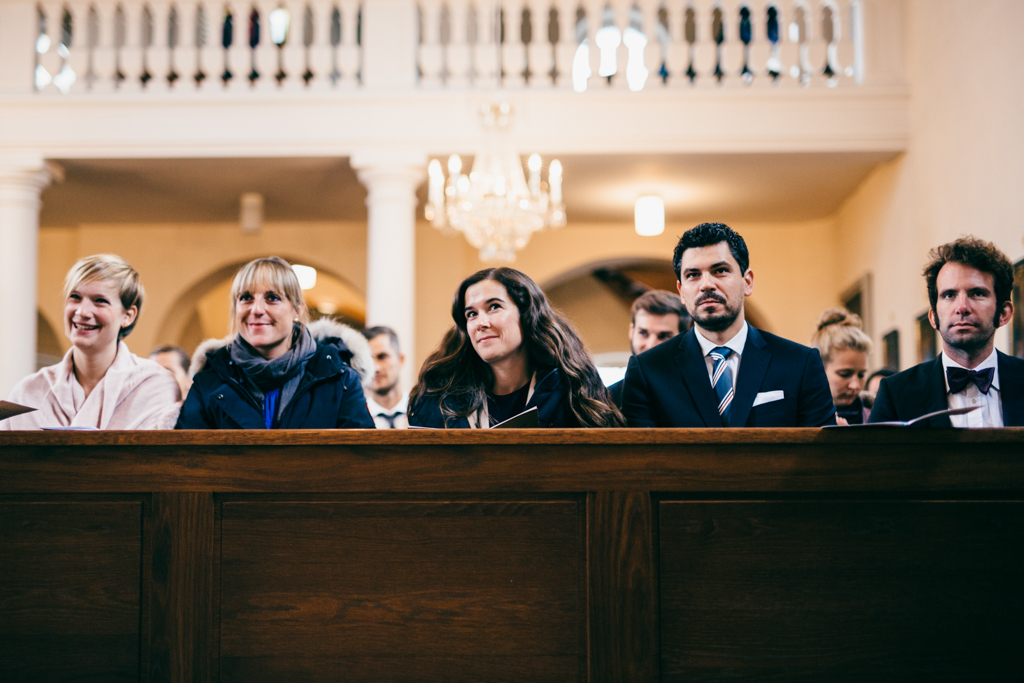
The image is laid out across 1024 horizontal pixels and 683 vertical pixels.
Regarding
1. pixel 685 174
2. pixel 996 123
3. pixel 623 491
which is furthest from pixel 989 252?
pixel 685 174

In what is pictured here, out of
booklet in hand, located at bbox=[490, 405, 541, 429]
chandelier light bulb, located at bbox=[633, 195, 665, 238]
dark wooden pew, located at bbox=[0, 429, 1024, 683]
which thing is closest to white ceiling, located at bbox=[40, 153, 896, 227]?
chandelier light bulb, located at bbox=[633, 195, 665, 238]

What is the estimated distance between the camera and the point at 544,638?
2039 millimetres

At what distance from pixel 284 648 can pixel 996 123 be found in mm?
5332

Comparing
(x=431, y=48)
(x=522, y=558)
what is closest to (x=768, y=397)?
(x=522, y=558)

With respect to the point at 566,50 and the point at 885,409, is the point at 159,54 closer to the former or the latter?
the point at 566,50

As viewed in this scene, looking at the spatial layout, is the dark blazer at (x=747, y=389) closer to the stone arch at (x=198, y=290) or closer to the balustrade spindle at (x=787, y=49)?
the balustrade spindle at (x=787, y=49)

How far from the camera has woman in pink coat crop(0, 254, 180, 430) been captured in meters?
2.85

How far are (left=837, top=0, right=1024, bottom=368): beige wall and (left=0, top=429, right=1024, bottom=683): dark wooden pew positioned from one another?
3904 millimetres

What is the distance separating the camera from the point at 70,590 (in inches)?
82.2

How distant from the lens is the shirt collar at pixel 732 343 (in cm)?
266

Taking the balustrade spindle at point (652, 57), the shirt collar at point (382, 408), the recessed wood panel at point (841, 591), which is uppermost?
the balustrade spindle at point (652, 57)

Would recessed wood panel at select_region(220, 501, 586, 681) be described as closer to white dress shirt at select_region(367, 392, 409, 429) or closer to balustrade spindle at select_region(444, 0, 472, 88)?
white dress shirt at select_region(367, 392, 409, 429)

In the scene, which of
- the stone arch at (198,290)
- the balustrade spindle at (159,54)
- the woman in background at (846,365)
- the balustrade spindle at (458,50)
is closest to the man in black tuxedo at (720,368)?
the woman in background at (846,365)

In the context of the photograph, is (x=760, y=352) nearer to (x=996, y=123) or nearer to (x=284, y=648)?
(x=284, y=648)
